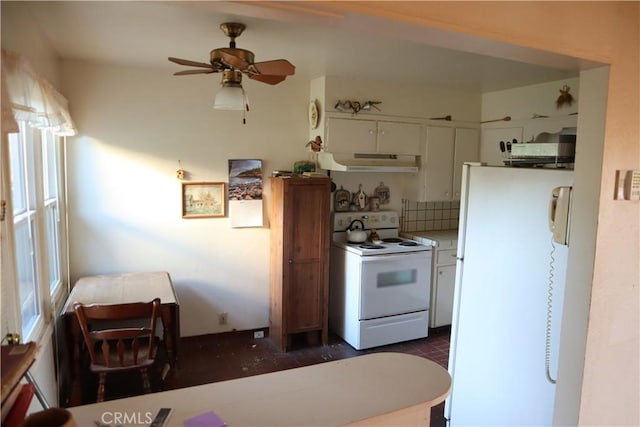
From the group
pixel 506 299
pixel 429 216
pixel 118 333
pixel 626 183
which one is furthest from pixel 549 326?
pixel 429 216

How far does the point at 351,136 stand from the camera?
3.98 meters

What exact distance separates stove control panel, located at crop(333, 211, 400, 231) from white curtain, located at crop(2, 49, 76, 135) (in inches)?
99.1

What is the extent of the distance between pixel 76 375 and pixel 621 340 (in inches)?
117

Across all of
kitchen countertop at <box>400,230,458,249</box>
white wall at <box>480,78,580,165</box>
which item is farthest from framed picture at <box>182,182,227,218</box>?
white wall at <box>480,78,580,165</box>

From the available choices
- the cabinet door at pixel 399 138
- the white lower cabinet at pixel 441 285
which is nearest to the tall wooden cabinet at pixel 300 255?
the cabinet door at pixel 399 138

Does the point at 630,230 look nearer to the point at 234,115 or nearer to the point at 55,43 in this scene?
the point at 234,115

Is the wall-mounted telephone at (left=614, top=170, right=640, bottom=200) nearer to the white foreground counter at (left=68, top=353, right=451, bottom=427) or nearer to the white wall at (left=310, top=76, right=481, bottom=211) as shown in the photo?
the white foreground counter at (left=68, top=353, right=451, bottom=427)

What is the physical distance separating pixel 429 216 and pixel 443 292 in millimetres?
894

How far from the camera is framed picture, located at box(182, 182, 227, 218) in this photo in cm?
378

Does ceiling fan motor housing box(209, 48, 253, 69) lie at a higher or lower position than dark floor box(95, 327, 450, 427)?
higher

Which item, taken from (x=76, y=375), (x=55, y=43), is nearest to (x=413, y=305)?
(x=76, y=375)

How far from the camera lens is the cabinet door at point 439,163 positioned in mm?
4359

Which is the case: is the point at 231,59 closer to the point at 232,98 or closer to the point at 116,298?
the point at 232,98

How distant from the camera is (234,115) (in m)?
3.84
